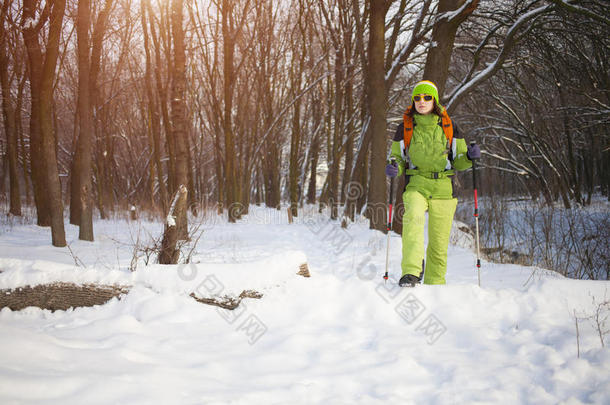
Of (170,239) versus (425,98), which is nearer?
(425,98)

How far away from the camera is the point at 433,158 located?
369 centimetres

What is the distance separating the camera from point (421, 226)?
356cm

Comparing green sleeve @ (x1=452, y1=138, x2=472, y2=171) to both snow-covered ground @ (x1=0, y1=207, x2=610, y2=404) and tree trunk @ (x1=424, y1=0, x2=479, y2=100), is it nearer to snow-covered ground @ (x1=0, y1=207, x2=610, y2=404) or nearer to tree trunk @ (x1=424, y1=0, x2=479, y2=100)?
snow-covered ground @ (x1=0, y1=207, x2=610, y2=404)

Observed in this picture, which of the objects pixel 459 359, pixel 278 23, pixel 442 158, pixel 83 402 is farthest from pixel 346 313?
pixel 278 23

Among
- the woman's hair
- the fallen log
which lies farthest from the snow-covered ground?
the woman's hair

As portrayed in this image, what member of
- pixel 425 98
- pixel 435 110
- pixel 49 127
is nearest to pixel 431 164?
pixel 435 110

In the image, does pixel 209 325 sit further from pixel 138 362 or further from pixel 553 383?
pixel 553 383

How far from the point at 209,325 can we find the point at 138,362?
0.78 metres

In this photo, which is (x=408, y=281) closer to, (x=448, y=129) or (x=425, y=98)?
(x=448, y=129)

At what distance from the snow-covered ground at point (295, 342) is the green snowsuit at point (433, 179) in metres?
0.61

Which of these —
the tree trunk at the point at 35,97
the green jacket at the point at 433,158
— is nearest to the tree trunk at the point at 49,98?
the tree trunk at the point at 35,97

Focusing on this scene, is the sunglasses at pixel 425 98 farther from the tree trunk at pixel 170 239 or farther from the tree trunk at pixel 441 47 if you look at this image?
the tree trunk at pixel 441 47

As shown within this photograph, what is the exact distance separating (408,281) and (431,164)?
119cm

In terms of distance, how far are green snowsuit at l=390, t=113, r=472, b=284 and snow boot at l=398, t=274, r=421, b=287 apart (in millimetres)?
338
